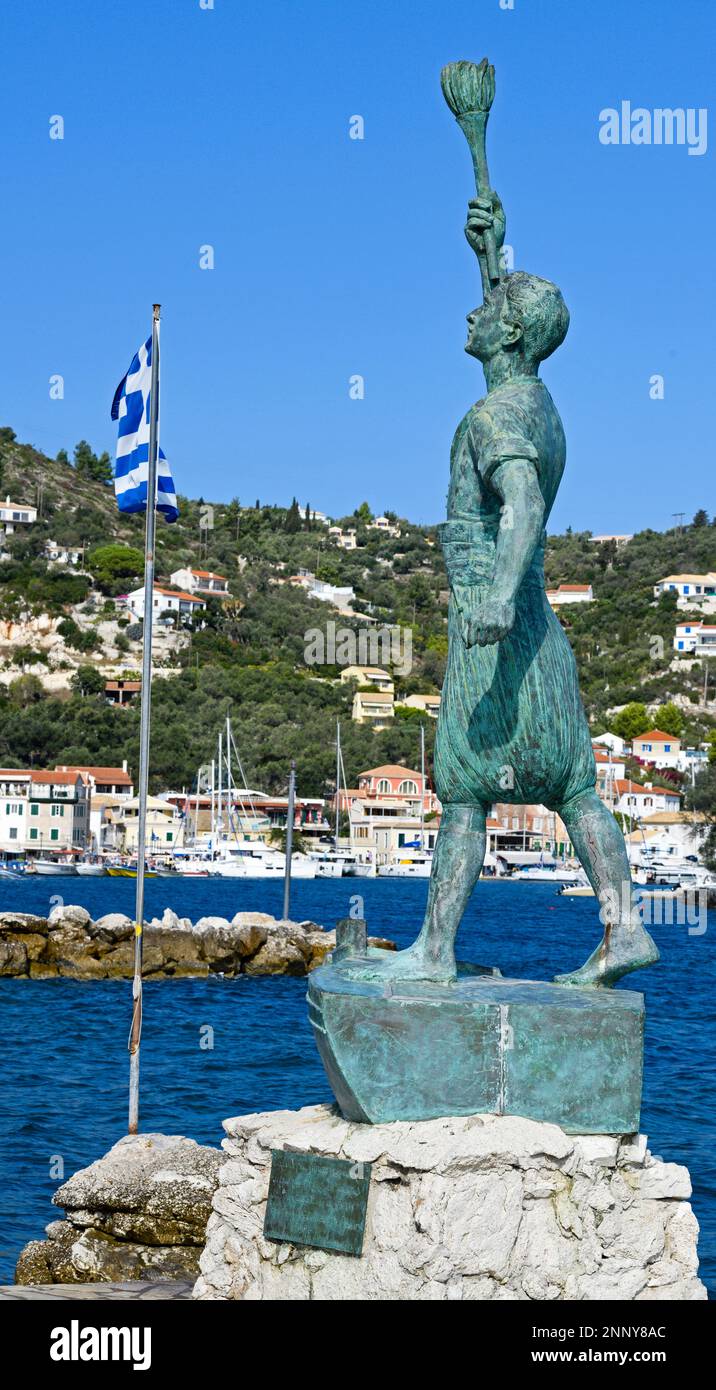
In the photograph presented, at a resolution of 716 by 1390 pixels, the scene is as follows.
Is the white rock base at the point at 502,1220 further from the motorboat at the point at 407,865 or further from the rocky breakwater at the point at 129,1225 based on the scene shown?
the motorboat at the point at 407,865

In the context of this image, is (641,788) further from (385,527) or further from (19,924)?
(385,527)

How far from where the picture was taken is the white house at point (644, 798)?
8544 cm

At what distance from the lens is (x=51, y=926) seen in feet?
96.3

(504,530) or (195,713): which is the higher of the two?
(195,713)

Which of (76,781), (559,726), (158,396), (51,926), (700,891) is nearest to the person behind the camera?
(559,726)

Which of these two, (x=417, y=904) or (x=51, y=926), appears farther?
(x=417, y=904)

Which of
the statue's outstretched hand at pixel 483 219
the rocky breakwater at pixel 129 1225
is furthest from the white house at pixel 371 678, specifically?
the statue's outstretched hand at pixel 483 219

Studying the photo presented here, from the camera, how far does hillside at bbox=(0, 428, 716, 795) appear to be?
90000mm

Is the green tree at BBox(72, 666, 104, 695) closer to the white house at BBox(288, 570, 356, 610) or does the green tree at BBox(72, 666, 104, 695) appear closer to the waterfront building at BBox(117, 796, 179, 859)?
the waterfront building at BBox(117, 796, 179, 859)

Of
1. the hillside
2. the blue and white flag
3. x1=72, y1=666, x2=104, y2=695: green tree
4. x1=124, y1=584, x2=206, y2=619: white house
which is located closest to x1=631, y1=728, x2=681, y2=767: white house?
the hillside

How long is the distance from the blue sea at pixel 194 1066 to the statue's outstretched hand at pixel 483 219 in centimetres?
585

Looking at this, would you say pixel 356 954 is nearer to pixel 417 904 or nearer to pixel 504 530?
pixel 504 530
